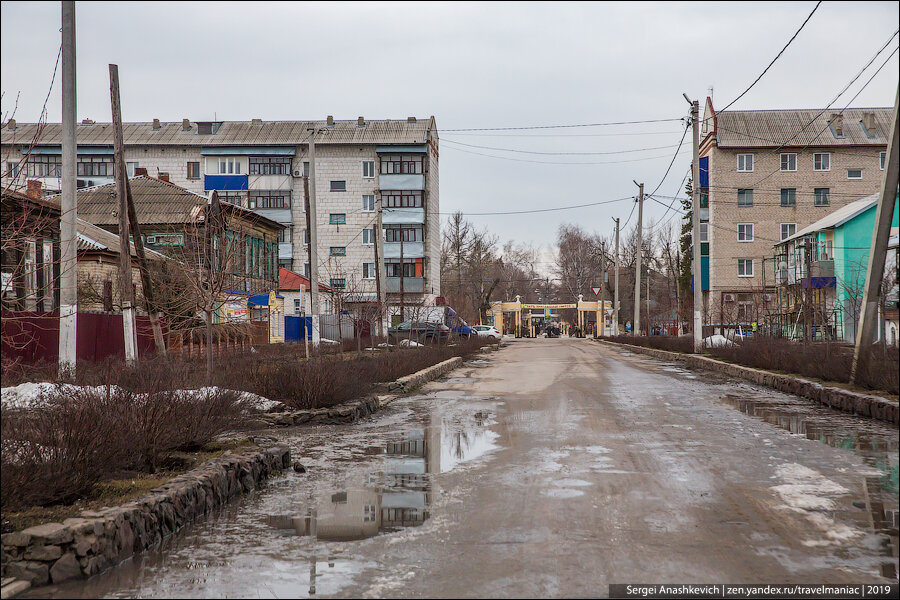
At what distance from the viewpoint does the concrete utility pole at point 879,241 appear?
14219mm

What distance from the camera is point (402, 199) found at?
7006 centimetres

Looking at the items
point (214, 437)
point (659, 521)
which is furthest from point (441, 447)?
point (659, 521)

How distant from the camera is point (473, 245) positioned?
101312 mm

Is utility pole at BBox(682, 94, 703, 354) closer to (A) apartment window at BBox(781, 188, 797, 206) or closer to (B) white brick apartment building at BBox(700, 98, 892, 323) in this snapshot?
(B) white brick apartment building at BBox(700, 98, 892, 323)

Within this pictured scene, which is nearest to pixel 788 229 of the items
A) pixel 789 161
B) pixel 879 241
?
pixel 789 161

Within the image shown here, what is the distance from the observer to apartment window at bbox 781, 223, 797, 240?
214 ft

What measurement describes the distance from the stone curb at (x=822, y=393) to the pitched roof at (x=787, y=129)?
136ft

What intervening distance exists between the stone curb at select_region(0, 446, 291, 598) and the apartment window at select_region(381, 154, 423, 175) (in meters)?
62.9

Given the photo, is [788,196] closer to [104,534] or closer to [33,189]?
[33,189]

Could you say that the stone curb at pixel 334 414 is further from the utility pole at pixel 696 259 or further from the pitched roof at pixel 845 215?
the pitched roof at pixel 845 215

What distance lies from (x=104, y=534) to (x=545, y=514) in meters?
3.46

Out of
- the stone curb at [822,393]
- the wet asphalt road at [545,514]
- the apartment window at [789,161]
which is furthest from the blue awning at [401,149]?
the wet asphalt road at [545,514]

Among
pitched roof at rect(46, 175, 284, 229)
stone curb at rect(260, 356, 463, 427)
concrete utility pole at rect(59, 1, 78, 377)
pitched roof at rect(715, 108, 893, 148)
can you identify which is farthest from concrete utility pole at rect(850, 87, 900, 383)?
pitched roof at rect(715, 108, 893, 148)

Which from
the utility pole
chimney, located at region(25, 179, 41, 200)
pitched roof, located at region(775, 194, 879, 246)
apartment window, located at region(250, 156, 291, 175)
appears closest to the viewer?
chimney, located at region(25, 179, 41, 200)
